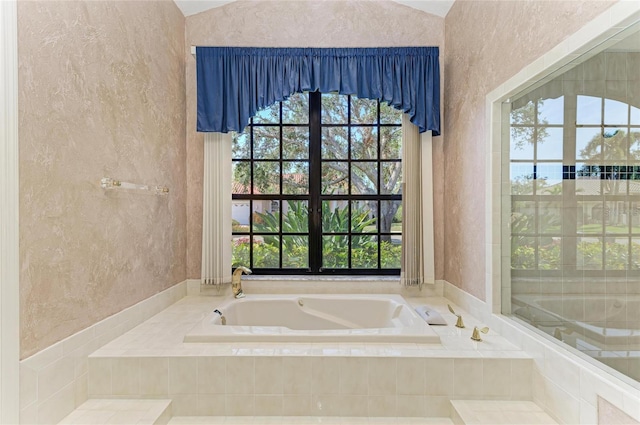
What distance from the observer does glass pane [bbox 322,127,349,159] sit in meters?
3.04

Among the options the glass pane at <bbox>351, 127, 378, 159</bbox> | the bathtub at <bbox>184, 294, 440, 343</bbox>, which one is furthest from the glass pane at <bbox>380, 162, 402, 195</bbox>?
the bathtub at <bbox>184, 294, 440, 343</bbox>

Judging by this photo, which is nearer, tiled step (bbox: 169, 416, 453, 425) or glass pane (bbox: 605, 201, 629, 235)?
glass pane (bbox: 605, 201, 629, 235)

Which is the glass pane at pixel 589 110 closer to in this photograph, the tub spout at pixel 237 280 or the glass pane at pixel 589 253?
the glass pane at pixel 589 253

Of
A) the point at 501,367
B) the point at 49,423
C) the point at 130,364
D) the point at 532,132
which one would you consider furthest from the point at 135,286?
the point at 532,132

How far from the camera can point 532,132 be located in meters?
1.82

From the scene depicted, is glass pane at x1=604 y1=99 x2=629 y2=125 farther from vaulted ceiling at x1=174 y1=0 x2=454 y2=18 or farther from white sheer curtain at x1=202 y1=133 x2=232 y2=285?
white sheer curtain at x1=202 y1=133 x2=232 y2=285

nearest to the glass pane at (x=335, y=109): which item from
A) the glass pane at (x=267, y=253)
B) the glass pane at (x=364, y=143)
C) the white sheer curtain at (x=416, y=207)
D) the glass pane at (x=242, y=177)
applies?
the glass pane at (x=364, y=143)

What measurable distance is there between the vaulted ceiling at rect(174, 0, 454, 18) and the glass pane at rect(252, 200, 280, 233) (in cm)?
160

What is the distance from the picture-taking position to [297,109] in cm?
304

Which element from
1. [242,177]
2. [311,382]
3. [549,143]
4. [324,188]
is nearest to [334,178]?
[324,188]

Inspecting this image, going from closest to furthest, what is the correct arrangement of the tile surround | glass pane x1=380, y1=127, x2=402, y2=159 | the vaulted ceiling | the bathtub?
the tile surround, the bathtub, the vaulted ceiling, glass pane x1=380, y1=127, x2=402, y2=159

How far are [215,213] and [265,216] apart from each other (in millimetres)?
435

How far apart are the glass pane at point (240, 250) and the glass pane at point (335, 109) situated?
1.25 m

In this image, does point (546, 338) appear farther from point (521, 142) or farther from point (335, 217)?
point (335, 217)
